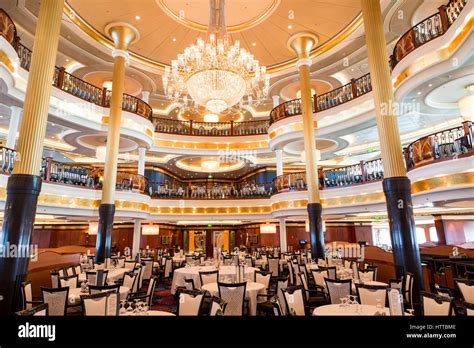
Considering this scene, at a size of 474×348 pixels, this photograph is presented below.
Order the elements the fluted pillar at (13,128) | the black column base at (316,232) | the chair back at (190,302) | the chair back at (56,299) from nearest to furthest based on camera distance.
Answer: the chair back at (190,302) → the chair back at (56,299) → the fluted pillar at (13,128) → the black column base at (316,232)

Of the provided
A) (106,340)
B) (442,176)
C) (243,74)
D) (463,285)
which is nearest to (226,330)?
(106,340)

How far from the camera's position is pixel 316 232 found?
9898 millimetres

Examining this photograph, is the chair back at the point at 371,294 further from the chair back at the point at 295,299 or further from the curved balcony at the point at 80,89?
the curved balcony at the point at 80,89

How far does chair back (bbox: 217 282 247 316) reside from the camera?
14.6ft

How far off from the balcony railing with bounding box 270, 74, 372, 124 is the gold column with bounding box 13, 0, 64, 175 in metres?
8.97

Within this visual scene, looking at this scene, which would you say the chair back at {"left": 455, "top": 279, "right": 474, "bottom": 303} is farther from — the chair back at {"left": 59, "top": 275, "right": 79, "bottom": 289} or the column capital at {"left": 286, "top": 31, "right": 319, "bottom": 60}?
the column capital at {"left": 286, "top": 31, "right": 319, "bottom": 60}

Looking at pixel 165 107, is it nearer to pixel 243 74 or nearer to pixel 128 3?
pixel 128 3

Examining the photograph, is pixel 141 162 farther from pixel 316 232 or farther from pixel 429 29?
pixel 429 29

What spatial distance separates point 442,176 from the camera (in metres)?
6.67

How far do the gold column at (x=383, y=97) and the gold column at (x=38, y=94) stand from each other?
699 centimetres

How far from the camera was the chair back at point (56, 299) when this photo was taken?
4012mm

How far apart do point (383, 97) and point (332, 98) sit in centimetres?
604

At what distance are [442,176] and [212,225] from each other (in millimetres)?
14881

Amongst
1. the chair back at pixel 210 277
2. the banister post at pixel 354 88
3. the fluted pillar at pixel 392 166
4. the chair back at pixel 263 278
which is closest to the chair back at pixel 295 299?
the chair back at pixel 263 278
